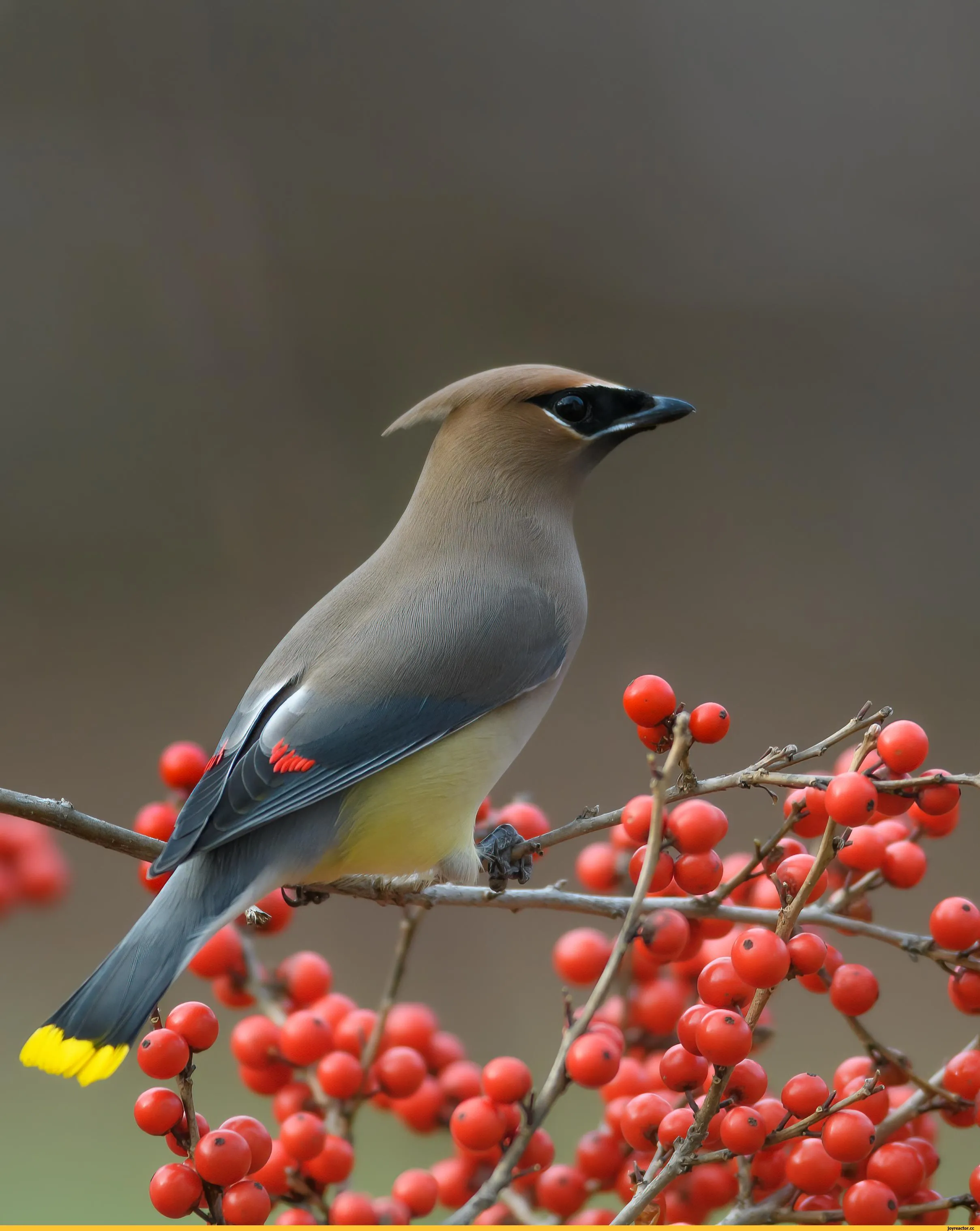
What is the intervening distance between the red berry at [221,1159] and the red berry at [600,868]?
18.0 inches

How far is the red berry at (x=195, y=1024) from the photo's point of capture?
34.8 inches

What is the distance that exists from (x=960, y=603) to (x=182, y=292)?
2342mm

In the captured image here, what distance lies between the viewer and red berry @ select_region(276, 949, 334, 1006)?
3.96 ft

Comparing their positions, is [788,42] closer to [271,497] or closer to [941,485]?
[941,485]

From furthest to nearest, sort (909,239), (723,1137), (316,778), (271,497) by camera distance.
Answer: (909,239)
(271,497)
(316,778)
(723,1137)

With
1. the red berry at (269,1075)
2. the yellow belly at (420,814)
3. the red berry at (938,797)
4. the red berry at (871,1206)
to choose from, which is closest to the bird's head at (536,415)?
the yellow belly at (420,814)

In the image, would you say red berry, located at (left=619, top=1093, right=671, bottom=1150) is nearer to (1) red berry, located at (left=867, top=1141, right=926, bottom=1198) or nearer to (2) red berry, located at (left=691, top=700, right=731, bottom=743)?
(1) red berry, located at (left=867, top=1141, right=926, bottom=1198)

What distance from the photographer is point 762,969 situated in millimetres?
827

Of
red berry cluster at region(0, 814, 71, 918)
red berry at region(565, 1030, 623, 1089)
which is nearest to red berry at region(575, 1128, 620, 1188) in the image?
red berry at region(565, 1030, 623, 1089)

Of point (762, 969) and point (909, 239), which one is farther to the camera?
point (909, 239)

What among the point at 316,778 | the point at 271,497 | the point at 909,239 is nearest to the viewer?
the point at 316,778

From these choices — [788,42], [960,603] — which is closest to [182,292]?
[788,42]

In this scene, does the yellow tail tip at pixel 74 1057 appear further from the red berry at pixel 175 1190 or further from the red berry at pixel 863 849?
the red berry at pixel 863 849

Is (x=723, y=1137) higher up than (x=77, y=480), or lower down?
lower down
